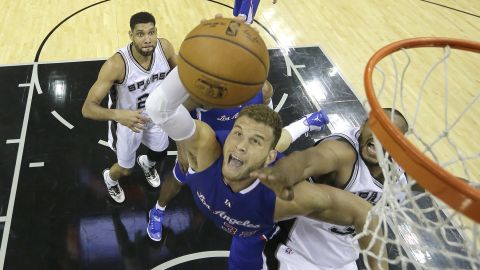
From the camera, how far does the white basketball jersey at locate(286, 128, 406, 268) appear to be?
7.68 ft

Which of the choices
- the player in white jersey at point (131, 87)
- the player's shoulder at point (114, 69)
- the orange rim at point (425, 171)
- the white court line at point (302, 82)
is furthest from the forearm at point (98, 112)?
the white court line at point (302, 82)

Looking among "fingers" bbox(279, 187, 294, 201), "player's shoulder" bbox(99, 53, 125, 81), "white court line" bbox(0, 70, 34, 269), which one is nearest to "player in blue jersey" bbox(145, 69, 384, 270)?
"fingers" bbox(279, 187, 294, 201)

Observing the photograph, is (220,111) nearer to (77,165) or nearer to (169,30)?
(77,165)

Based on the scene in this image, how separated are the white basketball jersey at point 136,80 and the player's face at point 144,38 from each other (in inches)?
4.5

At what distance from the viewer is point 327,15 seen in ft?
22.8

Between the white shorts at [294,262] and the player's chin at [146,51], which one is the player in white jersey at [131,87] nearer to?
the player's chin at [146,51]

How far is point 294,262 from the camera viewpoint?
8.86ft

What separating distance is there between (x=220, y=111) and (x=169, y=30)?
342 cm

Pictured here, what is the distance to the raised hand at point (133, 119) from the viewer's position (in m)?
2.64

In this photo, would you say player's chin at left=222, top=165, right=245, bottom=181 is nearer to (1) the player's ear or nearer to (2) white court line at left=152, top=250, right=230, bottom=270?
(1) the player's ear

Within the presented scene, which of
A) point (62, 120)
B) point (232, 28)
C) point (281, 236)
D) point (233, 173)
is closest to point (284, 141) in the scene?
point (281, 236)

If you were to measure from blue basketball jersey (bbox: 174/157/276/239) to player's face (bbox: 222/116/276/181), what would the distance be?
0.14 metres

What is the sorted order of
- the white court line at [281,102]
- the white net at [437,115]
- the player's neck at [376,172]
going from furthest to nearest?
the white court line at [281,102]
the white net at [437,115]
the player's neck at [376,172]

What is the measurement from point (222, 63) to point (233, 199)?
2.49ft
